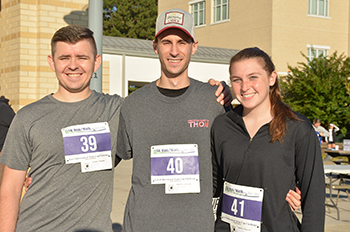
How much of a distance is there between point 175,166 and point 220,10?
90.8ft

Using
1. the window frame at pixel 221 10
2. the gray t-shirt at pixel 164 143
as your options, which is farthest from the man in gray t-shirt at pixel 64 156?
the window frame at pixel 221 10

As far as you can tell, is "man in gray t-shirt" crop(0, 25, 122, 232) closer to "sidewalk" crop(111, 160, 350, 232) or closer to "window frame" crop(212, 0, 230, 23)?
"sidewalk" crop(111, 160, 350, 232)

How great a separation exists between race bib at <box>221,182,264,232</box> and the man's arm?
1.45 meters

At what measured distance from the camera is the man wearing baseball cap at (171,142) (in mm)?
2750

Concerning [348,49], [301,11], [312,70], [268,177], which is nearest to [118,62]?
[312,70]

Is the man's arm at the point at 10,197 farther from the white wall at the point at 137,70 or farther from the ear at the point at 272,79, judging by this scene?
the white wall at the point at 137,70

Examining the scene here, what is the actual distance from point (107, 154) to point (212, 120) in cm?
83

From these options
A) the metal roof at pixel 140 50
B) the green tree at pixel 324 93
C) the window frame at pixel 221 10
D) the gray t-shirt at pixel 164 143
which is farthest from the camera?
the window frame at pixel 221 10

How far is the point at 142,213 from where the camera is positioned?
2760 mm

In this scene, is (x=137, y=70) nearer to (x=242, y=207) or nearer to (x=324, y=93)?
(x=324, y=93)

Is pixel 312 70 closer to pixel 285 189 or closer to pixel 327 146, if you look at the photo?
pixel 327 146

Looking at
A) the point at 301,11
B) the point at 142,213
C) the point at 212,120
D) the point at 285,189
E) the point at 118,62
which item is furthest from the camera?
the point at 301,11

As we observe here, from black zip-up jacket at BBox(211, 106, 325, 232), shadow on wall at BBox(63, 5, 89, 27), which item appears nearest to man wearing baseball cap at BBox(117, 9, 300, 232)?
black zip-up jacket at BBox(211, 106, 325, 232)

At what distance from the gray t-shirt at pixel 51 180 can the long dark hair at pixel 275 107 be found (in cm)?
125
